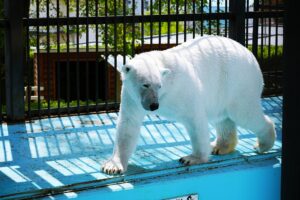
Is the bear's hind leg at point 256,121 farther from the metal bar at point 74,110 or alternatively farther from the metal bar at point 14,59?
the metal bar at point 14,59

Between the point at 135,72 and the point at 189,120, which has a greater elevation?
the point at 135,72

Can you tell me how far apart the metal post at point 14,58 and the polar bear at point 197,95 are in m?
1.52

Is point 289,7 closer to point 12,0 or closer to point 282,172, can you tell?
point 282,172

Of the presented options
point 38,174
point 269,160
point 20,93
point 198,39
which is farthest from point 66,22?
point 269,160

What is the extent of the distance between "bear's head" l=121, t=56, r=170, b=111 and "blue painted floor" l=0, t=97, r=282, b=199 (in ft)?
1.59

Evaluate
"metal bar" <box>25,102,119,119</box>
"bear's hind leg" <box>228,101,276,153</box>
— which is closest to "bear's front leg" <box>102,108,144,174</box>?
"bear's hind leg" <box>228,101,276,153</box>

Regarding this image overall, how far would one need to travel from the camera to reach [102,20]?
16.2 feet

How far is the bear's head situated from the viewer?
10.1ft

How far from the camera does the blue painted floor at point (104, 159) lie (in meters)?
3.25

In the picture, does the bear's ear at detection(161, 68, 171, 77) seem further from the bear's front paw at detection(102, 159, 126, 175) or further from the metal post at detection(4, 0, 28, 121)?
the metal post at detection(4, 0, 28, 121)

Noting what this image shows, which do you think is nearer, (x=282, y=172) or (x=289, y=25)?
(x=289, y=25)

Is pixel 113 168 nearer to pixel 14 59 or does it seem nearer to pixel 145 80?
pixel 145 80

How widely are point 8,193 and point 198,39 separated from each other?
5.01ft

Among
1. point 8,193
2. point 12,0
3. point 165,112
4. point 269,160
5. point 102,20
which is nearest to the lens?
point 8,193
